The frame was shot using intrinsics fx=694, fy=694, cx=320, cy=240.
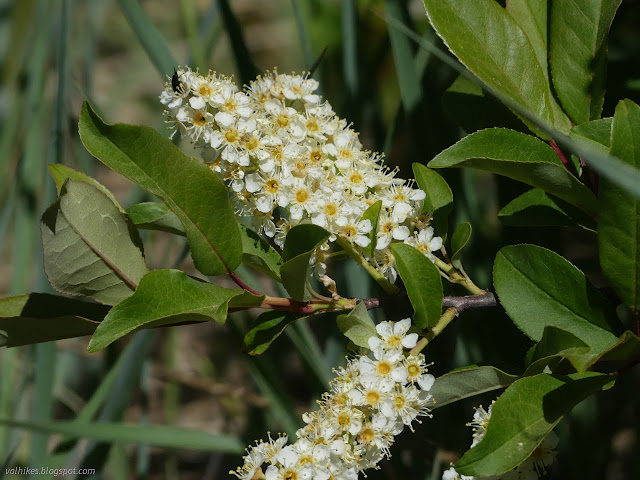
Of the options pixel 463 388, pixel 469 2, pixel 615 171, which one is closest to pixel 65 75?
pixel 469 2

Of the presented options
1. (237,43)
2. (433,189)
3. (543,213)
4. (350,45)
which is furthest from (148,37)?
(543,213)

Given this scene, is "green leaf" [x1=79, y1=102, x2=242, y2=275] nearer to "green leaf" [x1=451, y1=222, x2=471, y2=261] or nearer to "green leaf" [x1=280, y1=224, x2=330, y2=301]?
"green leaf" [x1=280, y1=224, x2=330, y2=301]

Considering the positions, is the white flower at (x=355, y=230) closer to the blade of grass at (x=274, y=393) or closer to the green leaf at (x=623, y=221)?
the green leaf at (x=623, y=221)

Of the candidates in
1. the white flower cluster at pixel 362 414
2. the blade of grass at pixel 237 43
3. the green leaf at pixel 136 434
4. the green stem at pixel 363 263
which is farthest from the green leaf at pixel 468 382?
the blade of grass at pixel 237 43

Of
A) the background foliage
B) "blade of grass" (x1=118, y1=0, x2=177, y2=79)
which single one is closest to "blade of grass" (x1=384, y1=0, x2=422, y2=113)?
the background foliage

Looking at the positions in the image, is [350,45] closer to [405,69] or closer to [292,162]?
[405,69]

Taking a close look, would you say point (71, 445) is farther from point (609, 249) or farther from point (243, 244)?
point (609, 249)

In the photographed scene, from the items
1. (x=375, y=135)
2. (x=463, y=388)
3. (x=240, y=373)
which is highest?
(x=375, y=135)
